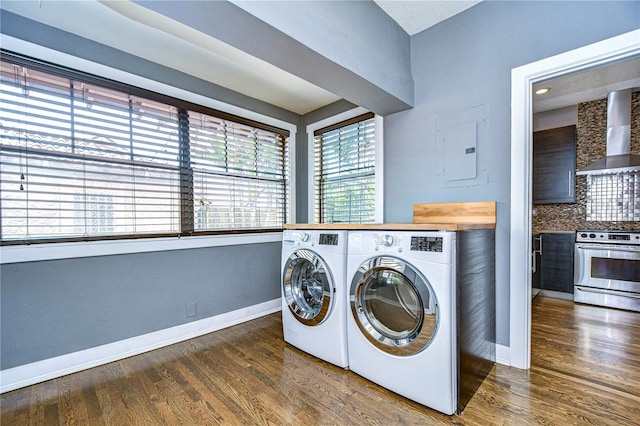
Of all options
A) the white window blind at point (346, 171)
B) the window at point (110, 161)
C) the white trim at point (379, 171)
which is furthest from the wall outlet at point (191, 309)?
the white trim at point (379, 171)

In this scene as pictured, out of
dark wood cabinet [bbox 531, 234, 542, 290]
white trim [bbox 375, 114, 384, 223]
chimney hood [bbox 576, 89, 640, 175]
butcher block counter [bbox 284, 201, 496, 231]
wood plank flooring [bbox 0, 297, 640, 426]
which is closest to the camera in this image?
wood plank flooring [bbox 0, 297, 640, 426]

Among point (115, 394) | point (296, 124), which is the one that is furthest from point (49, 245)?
point (296, 124)

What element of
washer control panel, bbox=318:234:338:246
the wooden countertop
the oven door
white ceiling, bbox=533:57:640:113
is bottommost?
the oven door

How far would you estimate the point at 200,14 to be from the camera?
1.33m

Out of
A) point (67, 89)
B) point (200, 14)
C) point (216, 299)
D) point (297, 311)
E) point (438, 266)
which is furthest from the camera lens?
point (216, 299)

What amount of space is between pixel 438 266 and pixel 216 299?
218 centimetres

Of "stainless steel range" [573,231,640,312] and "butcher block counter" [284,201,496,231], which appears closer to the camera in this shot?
"butcher block counter" [284,201,496,231]

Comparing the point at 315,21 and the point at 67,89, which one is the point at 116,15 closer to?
the point at 67,89

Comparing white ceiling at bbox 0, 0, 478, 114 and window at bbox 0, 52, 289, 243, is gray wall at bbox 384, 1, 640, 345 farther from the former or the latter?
window at bbox 0, 52, 289, 243

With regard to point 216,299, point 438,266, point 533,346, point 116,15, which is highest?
point 116,15

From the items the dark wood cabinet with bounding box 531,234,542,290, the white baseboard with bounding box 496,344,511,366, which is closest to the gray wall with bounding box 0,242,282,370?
the white baseboard with bounding box 496,344,511,366

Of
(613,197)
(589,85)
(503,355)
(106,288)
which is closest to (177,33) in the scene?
(106,288)

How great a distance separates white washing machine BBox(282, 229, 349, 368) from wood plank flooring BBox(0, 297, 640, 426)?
131mm

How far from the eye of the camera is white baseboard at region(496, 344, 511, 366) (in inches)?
78.2
